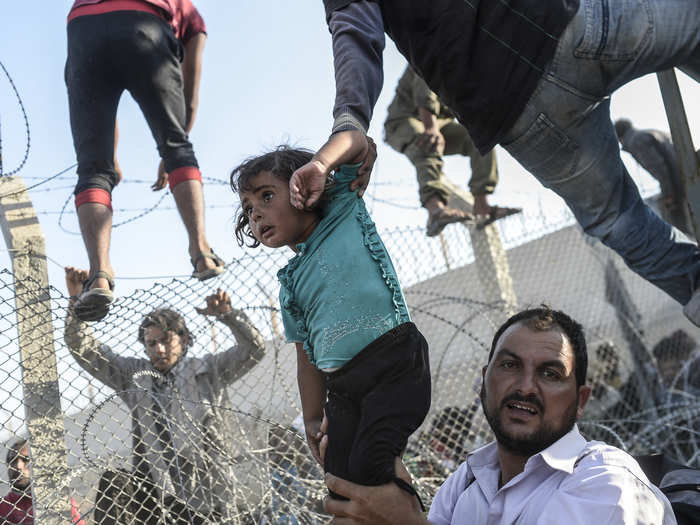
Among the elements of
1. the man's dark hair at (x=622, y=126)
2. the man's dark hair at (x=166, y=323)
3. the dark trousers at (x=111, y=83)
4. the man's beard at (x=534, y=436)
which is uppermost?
the dark trousers at (x=111, y=83)

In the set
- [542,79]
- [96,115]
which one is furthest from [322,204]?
[96,115]

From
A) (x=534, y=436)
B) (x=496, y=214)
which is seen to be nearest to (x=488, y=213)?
(x=496, y=214)

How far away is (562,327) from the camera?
198 centimetres

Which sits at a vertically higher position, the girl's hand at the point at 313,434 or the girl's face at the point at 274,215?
the girl's face at the point at 274,215

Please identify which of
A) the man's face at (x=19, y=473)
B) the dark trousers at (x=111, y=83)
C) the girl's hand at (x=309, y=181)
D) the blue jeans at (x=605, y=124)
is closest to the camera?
the girl's hand at (x=309, y=181)

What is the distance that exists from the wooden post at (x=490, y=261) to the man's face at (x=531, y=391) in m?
2.82

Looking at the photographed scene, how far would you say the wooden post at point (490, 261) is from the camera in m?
4.76

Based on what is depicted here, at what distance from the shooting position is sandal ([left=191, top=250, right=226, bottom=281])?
2982 millimetres

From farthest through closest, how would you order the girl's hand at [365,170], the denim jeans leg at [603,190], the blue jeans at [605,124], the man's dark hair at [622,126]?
the man's dark hair at [622,126]
the denim jeans leg at [603,190]
the blue jeans at [605,124]
the girl's hand at [365,170]

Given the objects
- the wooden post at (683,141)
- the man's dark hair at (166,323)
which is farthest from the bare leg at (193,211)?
the wooden post at (683,141)

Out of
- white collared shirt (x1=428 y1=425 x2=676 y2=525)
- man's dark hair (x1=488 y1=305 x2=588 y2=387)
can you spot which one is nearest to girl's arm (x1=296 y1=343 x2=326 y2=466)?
white collared shirt (x1=428 y1=425 x2=676 y2=525)

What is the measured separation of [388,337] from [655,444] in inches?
109

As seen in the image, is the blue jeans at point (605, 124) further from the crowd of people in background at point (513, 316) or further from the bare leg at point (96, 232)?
the bare leg at point (96, 232)

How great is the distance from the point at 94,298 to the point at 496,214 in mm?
3076
